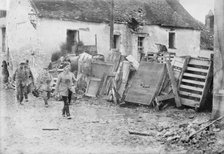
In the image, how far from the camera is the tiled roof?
22188 millimetres

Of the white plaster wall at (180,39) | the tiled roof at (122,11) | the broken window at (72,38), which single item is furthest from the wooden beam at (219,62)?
the white plaster wall at (180,39)

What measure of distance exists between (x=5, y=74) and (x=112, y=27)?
7.18m

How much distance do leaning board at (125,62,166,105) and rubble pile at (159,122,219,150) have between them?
4382 millimetres

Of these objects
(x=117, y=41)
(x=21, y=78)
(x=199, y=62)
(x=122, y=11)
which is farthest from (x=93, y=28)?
(x=199, y=62)

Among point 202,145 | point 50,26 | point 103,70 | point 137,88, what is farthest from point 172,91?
point 50,26

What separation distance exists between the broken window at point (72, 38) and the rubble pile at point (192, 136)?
571 inches

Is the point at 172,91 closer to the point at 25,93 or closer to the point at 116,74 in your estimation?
the point at 116,74

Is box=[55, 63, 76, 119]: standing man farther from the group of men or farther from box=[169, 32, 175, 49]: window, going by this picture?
box=[169, 32, 175, 49]: window

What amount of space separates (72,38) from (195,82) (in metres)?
12.1

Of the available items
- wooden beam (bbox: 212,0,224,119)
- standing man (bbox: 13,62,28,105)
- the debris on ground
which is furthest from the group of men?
wooden beam (bbox: 212,0,224,119)

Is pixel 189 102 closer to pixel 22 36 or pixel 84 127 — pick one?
pixel 84 127

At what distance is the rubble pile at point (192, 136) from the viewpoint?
7812 mm

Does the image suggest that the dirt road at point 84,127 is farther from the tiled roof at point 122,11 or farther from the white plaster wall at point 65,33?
the tiled roof at point 122,11

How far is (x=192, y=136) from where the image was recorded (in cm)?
813
